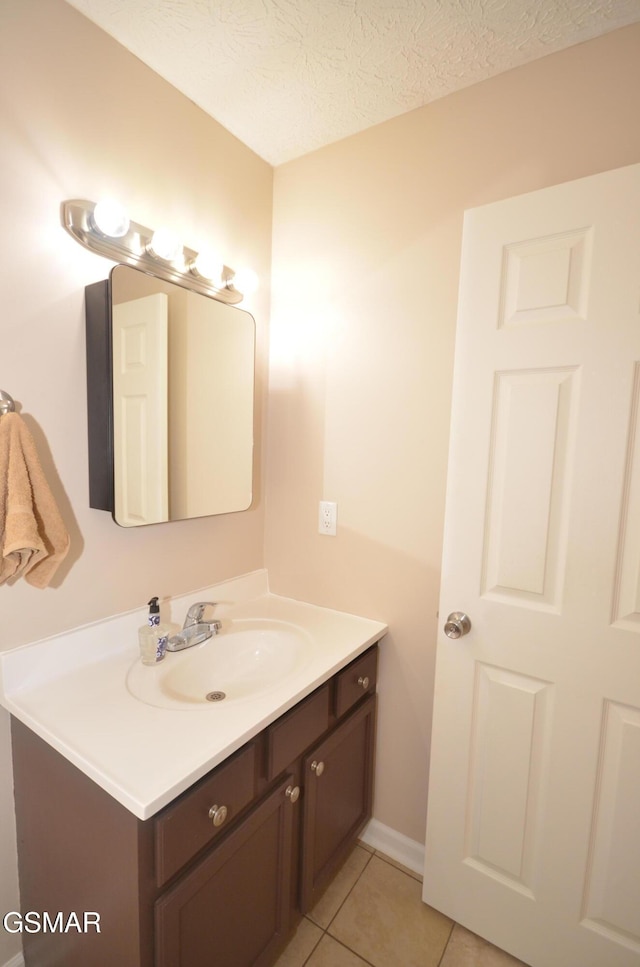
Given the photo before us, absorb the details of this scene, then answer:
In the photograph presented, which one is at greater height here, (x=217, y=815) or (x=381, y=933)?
(x=217, y=815)

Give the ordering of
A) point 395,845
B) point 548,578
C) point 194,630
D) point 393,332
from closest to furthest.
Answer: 1. point 548,578
2. point 194,630
3. point 393,332
4. point 395,845

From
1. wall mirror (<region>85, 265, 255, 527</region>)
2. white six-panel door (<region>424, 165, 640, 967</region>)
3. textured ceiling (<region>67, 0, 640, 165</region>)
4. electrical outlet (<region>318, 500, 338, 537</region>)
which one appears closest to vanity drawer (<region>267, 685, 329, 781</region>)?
white six-panel door (<region>424, 165, 640, 967</region>)

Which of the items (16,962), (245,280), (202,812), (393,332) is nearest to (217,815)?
(202,812)

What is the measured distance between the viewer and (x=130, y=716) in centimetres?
100

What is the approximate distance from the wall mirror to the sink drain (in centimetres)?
52

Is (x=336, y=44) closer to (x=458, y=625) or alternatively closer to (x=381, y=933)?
(x=458, y=625)

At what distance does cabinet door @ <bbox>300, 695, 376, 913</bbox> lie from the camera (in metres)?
1.25

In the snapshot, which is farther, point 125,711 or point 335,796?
point 335,796

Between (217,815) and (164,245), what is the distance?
1.39 m

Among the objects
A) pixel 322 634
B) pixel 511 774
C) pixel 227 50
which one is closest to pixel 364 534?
pixel 322 634

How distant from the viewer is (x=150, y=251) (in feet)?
4.11

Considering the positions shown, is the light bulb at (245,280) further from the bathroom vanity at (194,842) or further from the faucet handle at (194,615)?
the bathroom vanity at (194,842)

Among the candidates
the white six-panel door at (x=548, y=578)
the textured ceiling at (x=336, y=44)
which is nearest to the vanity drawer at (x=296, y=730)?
the white six-panel door at (x=548, y=578)

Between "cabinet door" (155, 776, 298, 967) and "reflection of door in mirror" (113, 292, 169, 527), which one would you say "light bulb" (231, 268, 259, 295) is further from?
"cabinet door" (155, 776, 298, 967)
